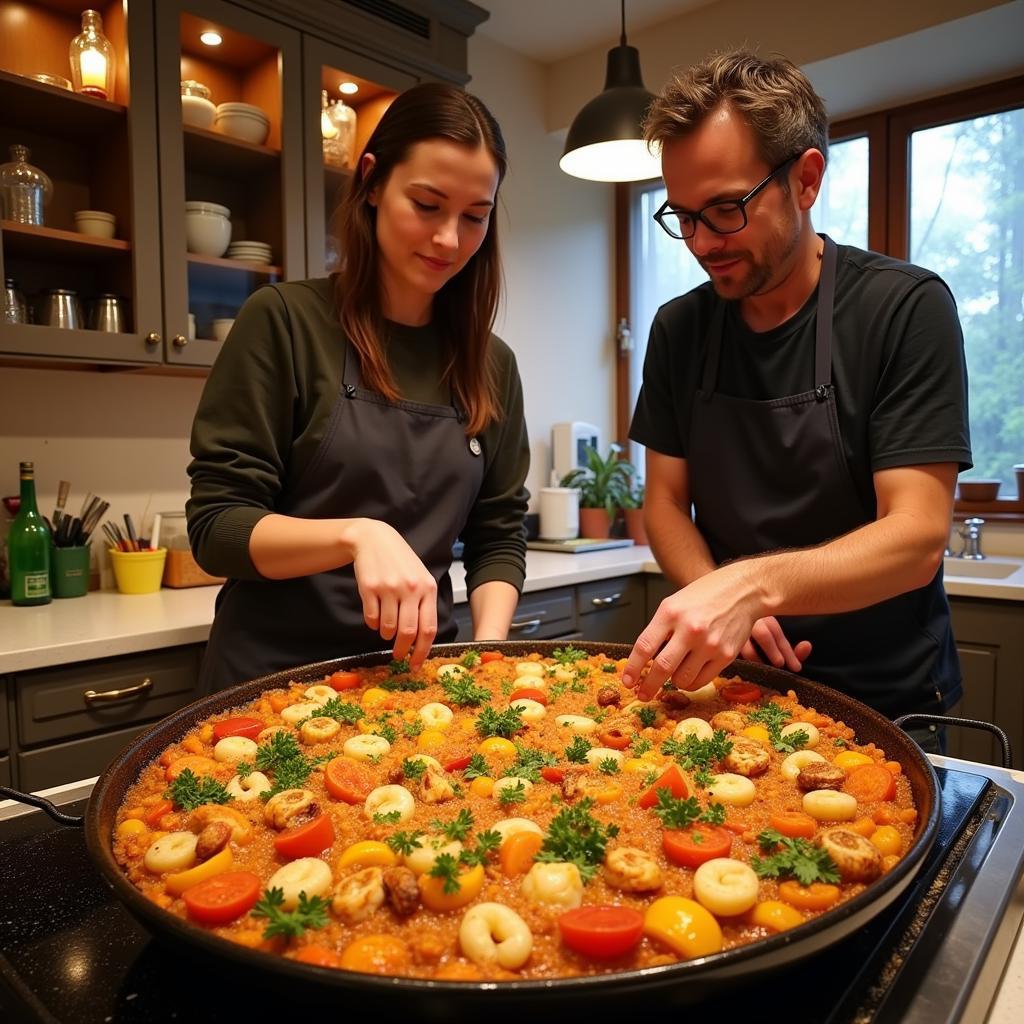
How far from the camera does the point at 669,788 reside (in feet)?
3.05

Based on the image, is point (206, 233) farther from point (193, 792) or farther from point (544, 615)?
Result: point (193, 792)

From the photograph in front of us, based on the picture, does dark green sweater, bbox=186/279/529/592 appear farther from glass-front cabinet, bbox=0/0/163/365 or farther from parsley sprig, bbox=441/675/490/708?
glass-front cabinet, bbox=0/0/163/365

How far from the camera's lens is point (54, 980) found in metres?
0.64

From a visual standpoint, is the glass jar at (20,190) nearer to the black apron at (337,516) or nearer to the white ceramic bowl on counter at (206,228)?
the white ceramic bowl on counter at (206,228)

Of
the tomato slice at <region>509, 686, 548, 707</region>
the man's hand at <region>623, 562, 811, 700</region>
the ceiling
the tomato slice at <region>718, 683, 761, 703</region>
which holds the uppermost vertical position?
the ceiling

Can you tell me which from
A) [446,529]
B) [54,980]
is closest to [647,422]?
[446,529]

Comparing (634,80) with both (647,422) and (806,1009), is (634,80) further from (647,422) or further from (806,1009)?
(806,1009)

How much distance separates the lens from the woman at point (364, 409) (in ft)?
4.50

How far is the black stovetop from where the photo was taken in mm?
602

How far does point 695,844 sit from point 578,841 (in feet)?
0.38

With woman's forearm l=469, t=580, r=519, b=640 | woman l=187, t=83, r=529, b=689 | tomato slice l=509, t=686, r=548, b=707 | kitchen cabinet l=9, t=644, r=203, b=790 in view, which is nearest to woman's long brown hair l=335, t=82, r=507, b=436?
woman l=187, t=83, r=529, b=689

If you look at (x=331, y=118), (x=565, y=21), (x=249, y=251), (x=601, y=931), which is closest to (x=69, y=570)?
(x=249, y=251)

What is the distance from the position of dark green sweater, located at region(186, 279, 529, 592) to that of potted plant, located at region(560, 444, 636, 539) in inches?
88.6

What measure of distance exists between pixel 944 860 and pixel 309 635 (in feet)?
3.39
